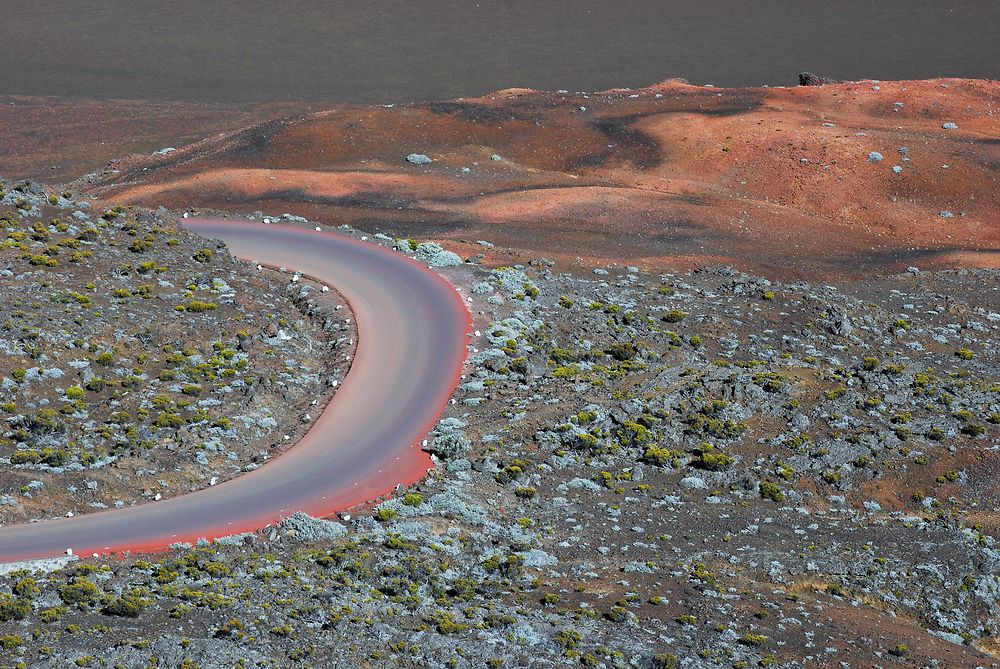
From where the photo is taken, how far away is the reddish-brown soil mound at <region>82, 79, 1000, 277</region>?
5631 cm

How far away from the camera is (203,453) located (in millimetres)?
32656

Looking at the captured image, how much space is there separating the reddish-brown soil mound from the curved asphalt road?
5328mm

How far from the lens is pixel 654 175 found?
67688mm

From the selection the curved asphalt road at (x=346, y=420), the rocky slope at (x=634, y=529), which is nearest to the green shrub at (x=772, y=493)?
the rocky slope at (x=634, y=529)

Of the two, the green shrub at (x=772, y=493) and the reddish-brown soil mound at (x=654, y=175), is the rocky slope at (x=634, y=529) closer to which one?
the green shrub at (x=772, y=493)

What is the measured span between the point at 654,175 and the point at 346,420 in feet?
123

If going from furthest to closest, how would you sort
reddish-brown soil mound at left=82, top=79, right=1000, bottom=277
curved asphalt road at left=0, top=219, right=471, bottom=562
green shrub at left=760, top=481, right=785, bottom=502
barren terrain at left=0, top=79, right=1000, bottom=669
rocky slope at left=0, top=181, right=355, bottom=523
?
reddish-brown soil mound at left=82, top=79, right=1000, bottom=277
green shrub at left=760, top=481, right=785, bottom=502
rocky slope at left=0, top=181, right=355, bottom=523
curved asphalt road at left=0, top=219, right=471, bottom=562
barren terrain at left=0, top=79, right=1000, bottom=669

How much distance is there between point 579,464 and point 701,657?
10679mm

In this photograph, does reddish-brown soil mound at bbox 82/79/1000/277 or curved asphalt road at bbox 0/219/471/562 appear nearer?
curved asphalt road at bbox 0/219/471/562

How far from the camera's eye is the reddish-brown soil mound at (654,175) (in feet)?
185

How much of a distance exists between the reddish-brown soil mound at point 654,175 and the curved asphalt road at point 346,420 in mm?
5328

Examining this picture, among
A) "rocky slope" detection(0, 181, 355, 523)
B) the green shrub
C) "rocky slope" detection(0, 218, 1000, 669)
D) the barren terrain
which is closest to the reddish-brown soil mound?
the barren terrain

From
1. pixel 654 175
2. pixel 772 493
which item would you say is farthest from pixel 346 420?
pixel 654 175

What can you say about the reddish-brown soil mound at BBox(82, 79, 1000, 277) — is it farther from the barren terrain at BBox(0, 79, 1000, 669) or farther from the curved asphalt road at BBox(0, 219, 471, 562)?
the curved asphalt road at BBox(0, 219, 471, 562)
